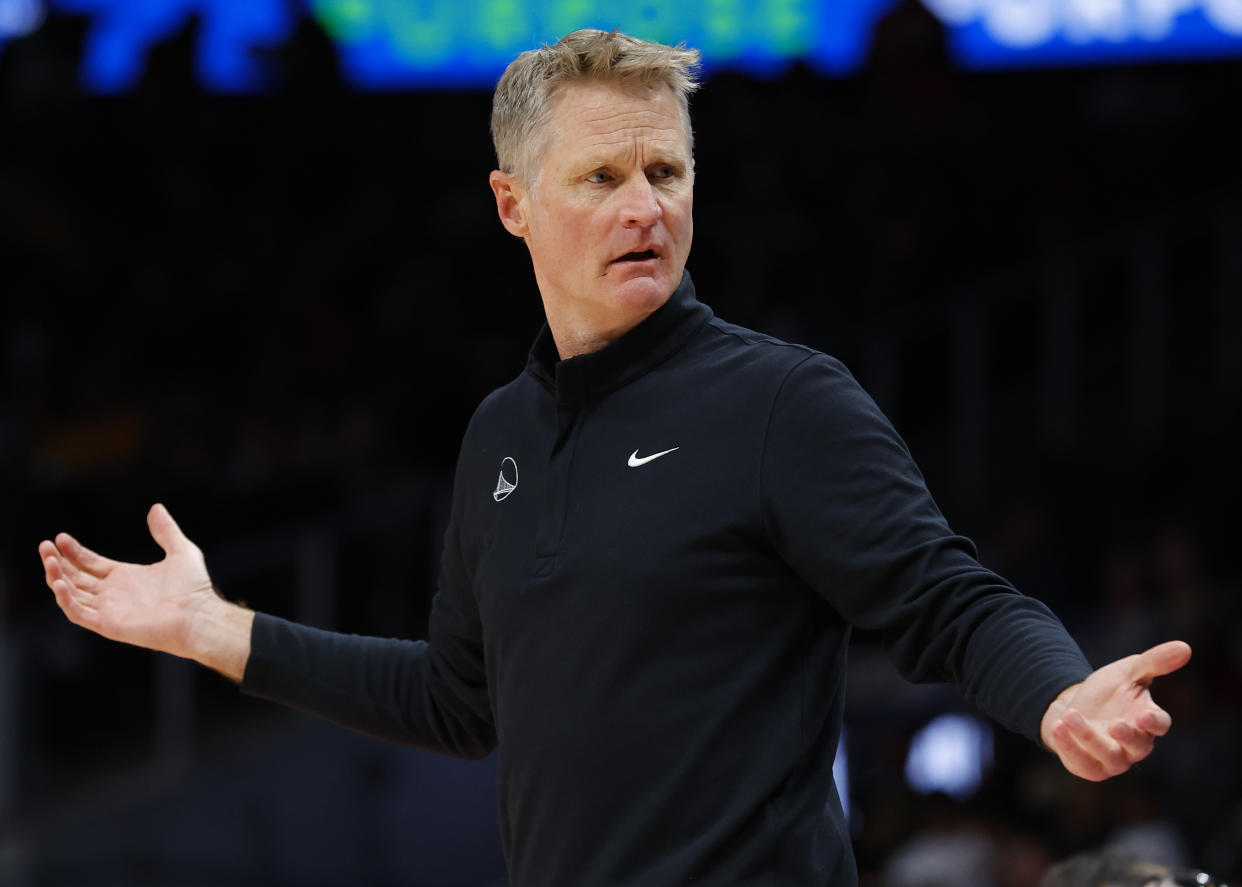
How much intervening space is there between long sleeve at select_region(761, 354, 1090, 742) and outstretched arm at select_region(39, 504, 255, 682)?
956mm

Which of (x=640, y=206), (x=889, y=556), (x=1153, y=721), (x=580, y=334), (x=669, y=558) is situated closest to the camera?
(x=1153, y=721)

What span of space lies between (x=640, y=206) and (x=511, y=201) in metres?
0.29

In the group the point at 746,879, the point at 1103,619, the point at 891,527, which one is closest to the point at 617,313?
the point at 891,527

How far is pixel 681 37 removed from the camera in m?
10.2

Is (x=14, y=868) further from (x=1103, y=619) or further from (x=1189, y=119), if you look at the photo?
(x=1189, y=119)

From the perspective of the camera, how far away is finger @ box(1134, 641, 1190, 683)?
161 cm

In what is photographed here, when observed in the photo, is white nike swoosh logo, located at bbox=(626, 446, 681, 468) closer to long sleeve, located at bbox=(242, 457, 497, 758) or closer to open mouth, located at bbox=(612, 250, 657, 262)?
open mouth, located at bbox=(612, 250, 657, 262)

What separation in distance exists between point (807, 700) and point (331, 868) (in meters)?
5.85

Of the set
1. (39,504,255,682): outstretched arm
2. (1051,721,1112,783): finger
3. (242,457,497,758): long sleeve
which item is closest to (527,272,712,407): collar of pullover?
(242,457,497,758): long sleeve

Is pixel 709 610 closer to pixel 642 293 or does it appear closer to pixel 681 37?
pixel 642 293

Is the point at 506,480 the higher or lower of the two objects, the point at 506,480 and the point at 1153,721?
the higher

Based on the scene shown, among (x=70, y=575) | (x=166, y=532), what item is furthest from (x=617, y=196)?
(x=70, y=575)

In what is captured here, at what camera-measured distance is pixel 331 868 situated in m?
7.48

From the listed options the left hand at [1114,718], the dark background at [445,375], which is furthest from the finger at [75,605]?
the dark background at [445,375]
